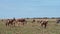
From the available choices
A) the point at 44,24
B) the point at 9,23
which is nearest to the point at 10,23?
the point at 9,23

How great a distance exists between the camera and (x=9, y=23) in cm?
3322

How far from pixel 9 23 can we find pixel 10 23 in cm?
24

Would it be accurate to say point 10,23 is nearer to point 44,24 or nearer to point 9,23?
point 9,23

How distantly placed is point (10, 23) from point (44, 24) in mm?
5666

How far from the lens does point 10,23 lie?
33.4m

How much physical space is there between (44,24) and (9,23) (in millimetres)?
5780

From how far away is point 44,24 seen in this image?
32.4m
